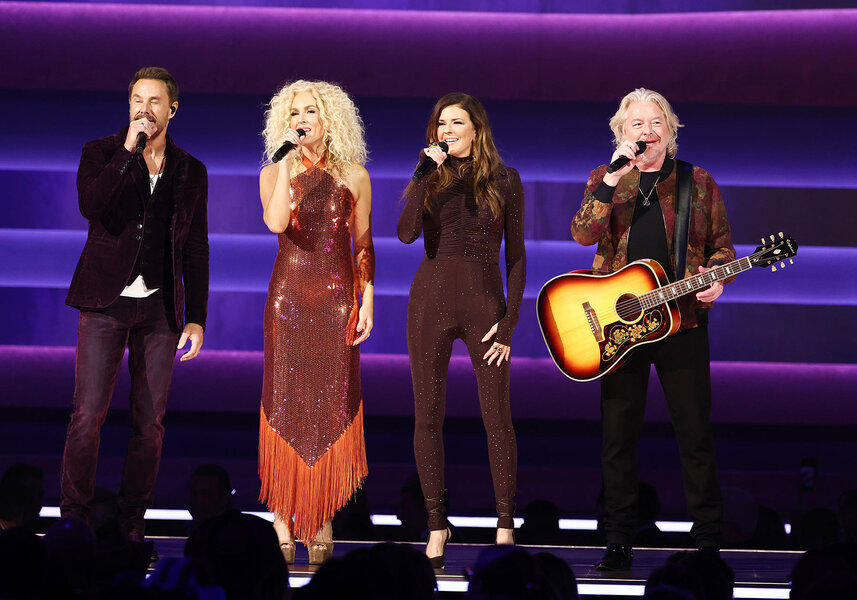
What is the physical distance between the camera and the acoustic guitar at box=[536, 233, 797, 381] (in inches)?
138

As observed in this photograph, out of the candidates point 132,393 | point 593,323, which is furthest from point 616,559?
point 132,393

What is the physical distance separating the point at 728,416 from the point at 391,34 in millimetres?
2303

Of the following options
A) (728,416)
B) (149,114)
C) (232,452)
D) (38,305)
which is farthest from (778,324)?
(38,305)

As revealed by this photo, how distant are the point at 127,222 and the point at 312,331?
69cm

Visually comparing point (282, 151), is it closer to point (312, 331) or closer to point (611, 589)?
point (312, 331)

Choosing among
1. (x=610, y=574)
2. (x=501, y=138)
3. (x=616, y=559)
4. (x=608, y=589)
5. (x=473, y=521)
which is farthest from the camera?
(x=501, y=138)

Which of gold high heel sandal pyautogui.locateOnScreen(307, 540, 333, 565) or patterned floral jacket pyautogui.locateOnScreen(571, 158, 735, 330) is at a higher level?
patterned floral jacket pyautogui.locateOnScreen(571, 158, 735, 330)

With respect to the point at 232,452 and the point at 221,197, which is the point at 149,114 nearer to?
the point at 221,197

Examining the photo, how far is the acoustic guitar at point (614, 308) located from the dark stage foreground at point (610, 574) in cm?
64

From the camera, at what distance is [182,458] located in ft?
16.8

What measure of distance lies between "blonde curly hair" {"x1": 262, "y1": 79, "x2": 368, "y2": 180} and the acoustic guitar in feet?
2.65

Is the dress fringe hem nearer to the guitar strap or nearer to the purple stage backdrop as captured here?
the guitar strap

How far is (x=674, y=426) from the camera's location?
11.7 feet

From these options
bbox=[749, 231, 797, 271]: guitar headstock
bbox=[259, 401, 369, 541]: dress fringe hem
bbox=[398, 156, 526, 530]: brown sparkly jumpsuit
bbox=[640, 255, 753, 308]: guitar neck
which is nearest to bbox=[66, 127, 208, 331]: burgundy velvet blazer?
bbox=[259, 401, 369, 541]: dress fringe hem
